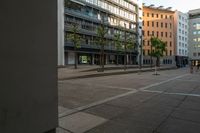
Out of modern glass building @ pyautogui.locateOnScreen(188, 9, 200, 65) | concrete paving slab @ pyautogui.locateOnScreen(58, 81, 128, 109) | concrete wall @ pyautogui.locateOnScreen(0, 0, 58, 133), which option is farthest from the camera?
modern glass building @ pyautogui.locateOnScreen(188, 9, 200, 65)

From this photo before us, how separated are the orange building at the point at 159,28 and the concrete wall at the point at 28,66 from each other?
79.3 m

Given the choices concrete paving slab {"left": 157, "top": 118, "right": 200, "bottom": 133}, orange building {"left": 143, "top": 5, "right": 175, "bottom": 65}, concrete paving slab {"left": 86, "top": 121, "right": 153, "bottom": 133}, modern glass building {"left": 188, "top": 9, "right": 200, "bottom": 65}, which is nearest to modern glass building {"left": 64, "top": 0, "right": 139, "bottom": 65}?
orange building {"left": 143, "top": 5, "right": 175, "bottom": 65}

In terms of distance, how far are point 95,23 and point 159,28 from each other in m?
41.9

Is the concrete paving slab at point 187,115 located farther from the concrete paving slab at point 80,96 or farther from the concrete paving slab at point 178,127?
the concrete paving slab at point 80,96

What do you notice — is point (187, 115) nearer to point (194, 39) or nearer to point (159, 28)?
point (159, 28)

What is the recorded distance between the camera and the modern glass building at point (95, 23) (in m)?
48.0

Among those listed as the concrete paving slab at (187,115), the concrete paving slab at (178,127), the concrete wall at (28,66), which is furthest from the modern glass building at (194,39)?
the concrete wall at (28,66)

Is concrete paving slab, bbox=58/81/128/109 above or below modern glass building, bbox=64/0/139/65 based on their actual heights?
below

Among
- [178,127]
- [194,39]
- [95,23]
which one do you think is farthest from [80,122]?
[194,39]

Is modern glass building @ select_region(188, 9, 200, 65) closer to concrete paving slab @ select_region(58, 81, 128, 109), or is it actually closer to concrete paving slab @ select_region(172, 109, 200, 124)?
concrete paving slab @ select_region(58, 81, 128, 109)

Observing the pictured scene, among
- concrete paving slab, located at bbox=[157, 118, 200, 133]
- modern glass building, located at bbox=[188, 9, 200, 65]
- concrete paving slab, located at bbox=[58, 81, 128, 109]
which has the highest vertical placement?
modern glass building, located at bbox=[188, 9, 200, 65]

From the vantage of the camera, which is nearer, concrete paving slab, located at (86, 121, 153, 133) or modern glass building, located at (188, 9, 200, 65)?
concrete paving slab, located at (86, 121, 153, 133)

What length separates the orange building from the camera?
84.0 meters

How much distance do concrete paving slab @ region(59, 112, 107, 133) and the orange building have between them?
3018 inches
